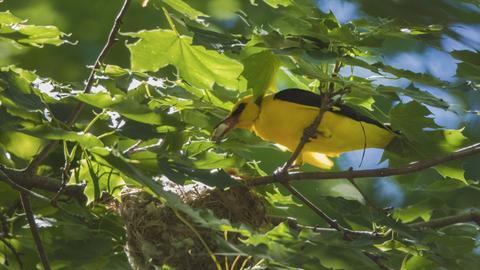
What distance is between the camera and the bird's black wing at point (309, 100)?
5.80 ft

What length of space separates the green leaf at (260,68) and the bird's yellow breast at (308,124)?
373 mm

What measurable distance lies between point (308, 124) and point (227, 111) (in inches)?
9.0

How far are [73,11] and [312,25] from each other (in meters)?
1.26

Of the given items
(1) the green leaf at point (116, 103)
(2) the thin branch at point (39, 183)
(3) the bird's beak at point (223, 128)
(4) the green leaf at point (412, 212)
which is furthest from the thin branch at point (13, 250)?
(4) the green leaf at point (412, 212)

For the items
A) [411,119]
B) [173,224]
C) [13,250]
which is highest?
[411,119]

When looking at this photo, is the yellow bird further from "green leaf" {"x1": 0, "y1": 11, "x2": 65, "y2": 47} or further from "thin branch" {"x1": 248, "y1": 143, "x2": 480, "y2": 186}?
"green leaf" {"x1": 0, "y1": 11, "x2": 65, "y2": 47}

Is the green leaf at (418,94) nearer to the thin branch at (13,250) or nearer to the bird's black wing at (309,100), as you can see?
the bird's black wing at (309,100)

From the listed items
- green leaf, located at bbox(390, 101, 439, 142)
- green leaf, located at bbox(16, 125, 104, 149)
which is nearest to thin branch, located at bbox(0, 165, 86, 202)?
green leaf, located at bbox(16, 125, 104, 149)

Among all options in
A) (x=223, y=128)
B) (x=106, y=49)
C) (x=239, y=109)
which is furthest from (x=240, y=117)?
(x=106, y=49)

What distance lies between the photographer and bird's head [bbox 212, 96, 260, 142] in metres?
1.62

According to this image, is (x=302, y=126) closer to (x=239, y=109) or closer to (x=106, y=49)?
(x=239, y=109)

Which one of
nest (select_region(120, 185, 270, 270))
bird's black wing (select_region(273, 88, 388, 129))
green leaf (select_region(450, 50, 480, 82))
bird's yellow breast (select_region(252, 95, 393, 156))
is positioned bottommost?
nest (select_region(120, 185, 270, 270))

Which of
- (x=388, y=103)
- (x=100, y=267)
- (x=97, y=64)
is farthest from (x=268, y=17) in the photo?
(x=100, y=267)

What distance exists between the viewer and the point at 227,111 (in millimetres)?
1701
